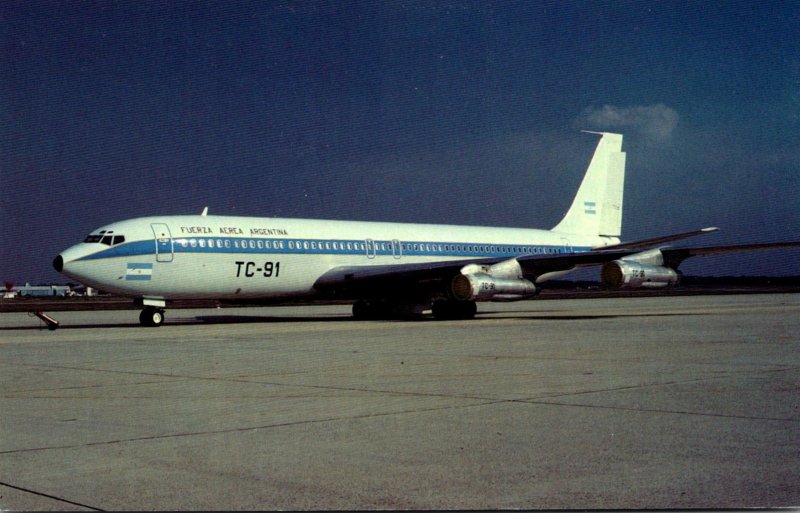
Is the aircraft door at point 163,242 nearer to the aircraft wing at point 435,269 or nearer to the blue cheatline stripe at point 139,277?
the blue cheatline stripe at point 139,277

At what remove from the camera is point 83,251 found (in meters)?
25.7

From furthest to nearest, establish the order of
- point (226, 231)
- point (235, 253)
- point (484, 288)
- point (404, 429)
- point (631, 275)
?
point (631, 275) → point (484, 288) → point (226, 231) → point (235, 253) → point (404, 429)

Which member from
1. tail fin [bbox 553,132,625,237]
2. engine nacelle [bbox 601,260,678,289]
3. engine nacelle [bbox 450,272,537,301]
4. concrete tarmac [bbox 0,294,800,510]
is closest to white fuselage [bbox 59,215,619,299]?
engine nacelle [bbox 450,272,537,301]

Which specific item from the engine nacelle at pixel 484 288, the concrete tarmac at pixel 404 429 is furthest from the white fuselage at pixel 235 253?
the concrete tarmac at pixel 404 429

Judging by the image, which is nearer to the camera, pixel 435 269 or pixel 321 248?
pixel 435 269

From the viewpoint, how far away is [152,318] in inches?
1053

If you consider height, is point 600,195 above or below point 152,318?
above

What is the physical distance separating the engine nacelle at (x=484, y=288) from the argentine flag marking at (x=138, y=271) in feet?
32.4

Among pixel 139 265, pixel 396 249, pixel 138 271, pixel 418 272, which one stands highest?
pixel 396 249

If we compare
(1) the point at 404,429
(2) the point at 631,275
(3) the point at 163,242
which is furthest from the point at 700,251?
(1) the point at 404,429

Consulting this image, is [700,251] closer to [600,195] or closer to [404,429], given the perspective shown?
[600,195]

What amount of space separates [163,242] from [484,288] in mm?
10438

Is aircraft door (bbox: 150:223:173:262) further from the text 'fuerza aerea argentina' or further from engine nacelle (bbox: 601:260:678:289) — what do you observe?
engine nacelle (bbox: 601:260:678:289)

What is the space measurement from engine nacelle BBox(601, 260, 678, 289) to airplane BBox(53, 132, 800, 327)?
0.04 metres
